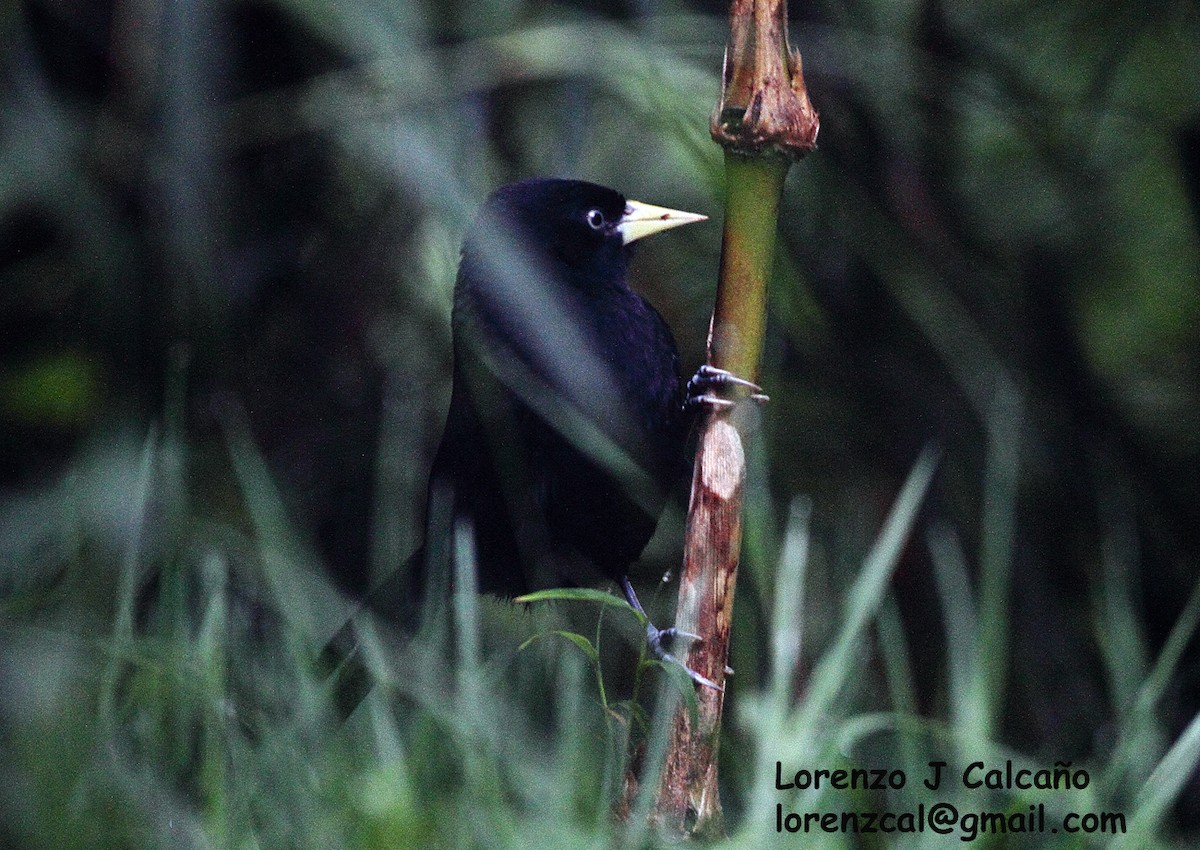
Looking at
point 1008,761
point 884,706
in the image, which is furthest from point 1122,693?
point 884,706

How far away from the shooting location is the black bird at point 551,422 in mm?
1529

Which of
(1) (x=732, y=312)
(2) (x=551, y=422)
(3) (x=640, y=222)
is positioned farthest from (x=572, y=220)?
(1) (x=732, y=312)

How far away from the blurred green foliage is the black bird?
0.07 meters

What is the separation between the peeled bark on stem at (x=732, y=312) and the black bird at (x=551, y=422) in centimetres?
42

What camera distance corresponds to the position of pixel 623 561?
1587 mm

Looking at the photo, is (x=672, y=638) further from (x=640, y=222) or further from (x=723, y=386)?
(x=640, y=222)

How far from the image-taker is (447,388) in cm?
180

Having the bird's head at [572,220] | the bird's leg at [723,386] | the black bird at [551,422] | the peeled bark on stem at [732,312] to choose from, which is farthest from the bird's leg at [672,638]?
the bird's head at [572,220]

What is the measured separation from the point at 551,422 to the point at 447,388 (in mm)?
292

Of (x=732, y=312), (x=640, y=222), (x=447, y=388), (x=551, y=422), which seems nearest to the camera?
(x=732, y=312)

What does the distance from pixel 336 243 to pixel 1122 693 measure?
1.02 m

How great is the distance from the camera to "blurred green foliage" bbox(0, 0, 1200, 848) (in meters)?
1.05

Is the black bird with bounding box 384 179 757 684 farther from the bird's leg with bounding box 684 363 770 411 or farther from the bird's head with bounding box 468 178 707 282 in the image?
the bird's leg with bounding box 684 363 770 411

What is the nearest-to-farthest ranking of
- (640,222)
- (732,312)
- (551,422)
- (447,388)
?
(732,312), (551,422), (640,222), (447,388)
